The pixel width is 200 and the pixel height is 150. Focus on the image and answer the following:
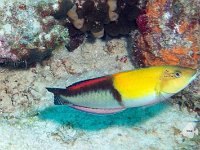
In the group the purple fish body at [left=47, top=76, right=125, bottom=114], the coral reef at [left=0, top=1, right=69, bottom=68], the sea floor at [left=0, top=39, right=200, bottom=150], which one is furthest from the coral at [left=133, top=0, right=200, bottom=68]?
the purple fish body at [left=47, top=76, right=125, bottom=114]

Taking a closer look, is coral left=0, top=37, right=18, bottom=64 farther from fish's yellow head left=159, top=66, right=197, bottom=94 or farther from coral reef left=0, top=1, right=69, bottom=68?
fish's yellow head left=159, top=66, right=197, bottom=94

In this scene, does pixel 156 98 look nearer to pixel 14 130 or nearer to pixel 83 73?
pixel 14 130

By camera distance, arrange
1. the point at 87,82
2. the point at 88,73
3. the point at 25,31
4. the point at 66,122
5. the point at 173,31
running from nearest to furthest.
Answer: the point at 87,82 → the point at 25,31 → the point at 173,31 → the point at 66,122 → the point at 88,73

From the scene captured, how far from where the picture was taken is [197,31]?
3.88 m

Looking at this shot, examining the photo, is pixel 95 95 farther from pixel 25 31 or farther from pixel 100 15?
pixel 100 15

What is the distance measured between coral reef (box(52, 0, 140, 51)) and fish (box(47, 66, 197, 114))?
185 cm

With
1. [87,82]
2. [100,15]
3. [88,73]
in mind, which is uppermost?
[100,15]

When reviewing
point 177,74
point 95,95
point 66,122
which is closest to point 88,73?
point 66,122

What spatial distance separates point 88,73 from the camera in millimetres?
4824

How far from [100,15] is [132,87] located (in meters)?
2.16

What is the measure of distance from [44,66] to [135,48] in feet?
4.59

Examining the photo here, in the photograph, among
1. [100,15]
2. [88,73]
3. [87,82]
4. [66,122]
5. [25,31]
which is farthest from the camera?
[88,73]

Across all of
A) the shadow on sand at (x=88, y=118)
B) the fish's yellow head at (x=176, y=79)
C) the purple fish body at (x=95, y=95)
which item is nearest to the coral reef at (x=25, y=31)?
the shadow on sand at (x=88, y=118)

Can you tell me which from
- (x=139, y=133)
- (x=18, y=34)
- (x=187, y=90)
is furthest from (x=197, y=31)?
(x=18, y=34)
